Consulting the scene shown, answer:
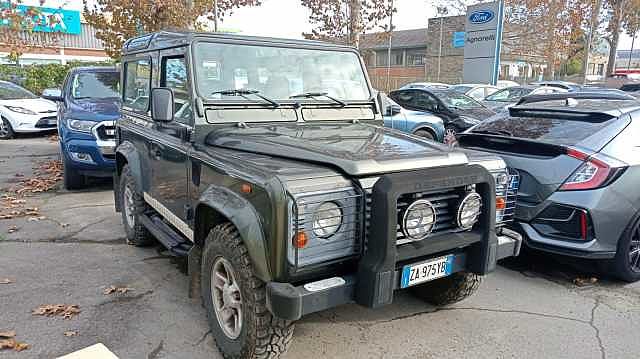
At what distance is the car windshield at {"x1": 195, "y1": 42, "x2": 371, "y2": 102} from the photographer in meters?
3.56

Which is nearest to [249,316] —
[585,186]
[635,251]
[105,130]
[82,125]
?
[585,186]

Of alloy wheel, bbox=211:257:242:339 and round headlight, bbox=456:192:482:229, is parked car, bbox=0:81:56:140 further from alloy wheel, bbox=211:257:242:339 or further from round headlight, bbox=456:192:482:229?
round headlight, bbox=456:192:482:229

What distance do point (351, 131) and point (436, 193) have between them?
103 centimetres

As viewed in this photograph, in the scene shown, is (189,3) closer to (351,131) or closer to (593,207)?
(351,131)

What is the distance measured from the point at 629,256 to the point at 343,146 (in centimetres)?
299

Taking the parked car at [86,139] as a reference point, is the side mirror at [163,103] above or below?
above

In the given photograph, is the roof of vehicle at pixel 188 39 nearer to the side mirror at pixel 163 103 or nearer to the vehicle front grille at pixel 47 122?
the side mirror at pixel 163 103

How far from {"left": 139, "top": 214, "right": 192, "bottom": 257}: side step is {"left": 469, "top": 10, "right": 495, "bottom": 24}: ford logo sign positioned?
17.1m

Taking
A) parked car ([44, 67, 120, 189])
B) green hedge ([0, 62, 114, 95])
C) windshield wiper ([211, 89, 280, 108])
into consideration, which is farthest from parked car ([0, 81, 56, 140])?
windshield wiper ([211, 89, 280, 108])

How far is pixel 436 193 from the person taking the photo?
2807mm

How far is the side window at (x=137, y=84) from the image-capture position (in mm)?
4500

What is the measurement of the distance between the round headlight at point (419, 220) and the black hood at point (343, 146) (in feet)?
0.80

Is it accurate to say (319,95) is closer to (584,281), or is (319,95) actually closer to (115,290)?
(115,290)

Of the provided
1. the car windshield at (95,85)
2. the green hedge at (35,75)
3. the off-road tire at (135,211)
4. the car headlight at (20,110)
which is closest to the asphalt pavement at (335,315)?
the off-road tire at (135,211)
